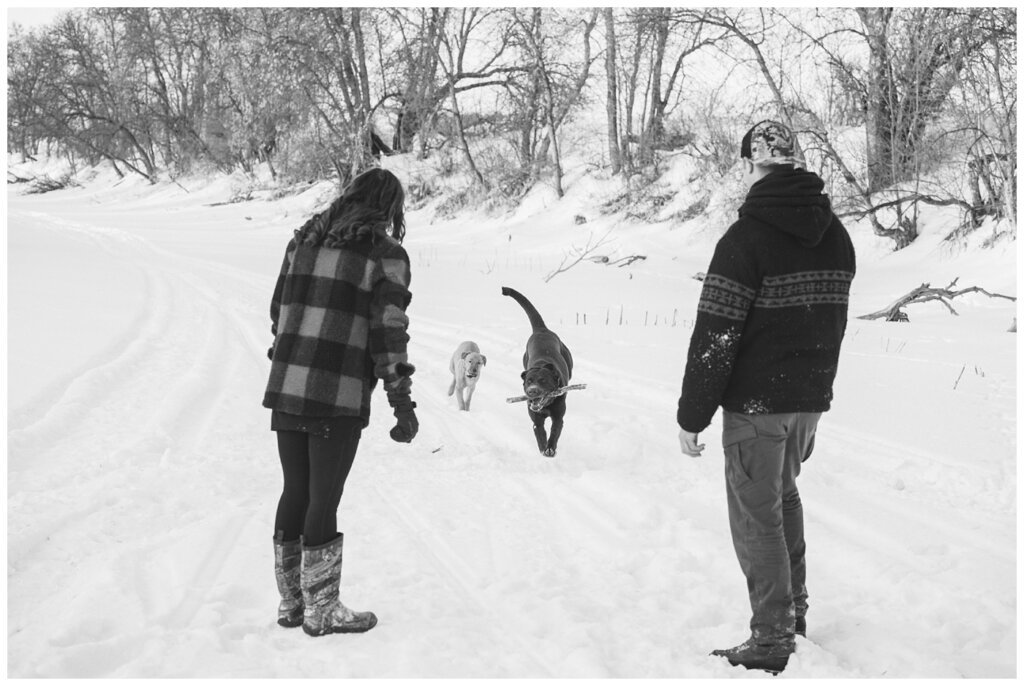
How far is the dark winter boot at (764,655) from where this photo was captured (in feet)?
8.55

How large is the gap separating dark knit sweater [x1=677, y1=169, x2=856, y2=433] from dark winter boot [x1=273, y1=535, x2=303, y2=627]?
1518 mm

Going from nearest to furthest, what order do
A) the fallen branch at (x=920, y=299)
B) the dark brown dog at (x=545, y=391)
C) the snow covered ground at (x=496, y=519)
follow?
the snow covered ground at (x=496, y=519), the dark brown dog at (x=545, y=391), the fallen branch at (x=920, y=299)

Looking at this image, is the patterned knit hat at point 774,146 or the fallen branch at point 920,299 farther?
the fallen branch at point 920,299

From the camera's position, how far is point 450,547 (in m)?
3.64

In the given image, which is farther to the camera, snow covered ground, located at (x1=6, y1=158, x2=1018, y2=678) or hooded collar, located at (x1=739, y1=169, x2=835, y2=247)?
snow covered ground, located at (x1=6, y1=158, x2=1018, y2=678)

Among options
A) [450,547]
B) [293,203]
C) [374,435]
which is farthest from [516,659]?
[293,203]

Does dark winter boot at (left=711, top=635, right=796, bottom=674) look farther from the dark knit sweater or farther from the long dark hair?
the long dark hair

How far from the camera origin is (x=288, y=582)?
2.90m

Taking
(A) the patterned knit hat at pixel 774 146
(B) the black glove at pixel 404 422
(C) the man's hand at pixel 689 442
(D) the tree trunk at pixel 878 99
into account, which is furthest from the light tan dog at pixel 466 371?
(D) the tree trunk at pixel 878 99

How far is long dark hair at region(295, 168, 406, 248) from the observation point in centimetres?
279

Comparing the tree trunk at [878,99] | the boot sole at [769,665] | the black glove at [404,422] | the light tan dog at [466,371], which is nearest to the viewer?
the boot sole at [769,665]

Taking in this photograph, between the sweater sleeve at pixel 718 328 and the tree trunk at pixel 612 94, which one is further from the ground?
the tree trunk at pixel 612 94

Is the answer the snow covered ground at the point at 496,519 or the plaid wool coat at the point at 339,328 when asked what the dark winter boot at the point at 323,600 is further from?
the plaid wool coat at the point at 339,328

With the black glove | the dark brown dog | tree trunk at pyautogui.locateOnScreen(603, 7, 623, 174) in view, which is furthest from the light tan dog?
tree trunk at pyautogui.locateOnScreen(603, 7, 623, 174)
